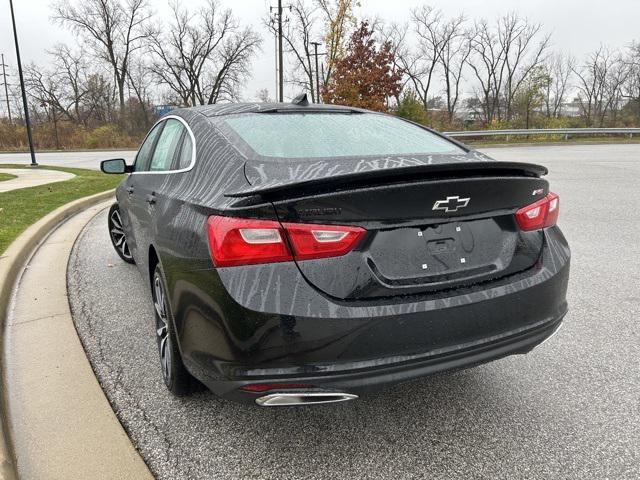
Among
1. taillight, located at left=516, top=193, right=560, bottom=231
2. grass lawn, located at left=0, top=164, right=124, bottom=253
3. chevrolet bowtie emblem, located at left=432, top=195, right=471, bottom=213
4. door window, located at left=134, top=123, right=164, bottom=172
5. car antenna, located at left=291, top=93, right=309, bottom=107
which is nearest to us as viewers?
chevrolet bowtie emblem, located at left=432, top=195, right=471, bottom=213

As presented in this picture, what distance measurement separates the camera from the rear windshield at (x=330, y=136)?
2.36 m

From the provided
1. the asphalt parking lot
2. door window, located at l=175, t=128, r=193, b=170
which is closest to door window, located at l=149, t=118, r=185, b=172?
door window, located at l=175, t=128, r=193, b=170

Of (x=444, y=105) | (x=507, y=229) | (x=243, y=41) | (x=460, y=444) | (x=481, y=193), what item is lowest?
(x=460, y=444)

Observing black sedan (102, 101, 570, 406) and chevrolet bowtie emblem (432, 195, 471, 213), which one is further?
chevrolet bowtie emblem (432, 195, 471, 213)

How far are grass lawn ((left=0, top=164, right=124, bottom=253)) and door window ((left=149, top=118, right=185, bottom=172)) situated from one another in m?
2.80

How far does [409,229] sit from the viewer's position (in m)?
1.88

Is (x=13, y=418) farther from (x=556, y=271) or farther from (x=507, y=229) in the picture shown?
(x=556, y=271)

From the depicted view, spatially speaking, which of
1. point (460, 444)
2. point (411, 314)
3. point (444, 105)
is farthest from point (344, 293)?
point (444, 105)

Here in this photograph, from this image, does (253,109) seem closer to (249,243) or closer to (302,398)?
(249,243)

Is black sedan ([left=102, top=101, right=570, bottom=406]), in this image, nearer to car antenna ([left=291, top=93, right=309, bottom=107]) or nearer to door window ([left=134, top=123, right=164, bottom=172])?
car antenna ([left=291, top=93, right=309, bottom=107])

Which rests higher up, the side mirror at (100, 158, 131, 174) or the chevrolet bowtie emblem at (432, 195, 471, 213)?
the side mirror at (100, 158, 131, 174)

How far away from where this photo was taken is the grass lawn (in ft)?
20.6

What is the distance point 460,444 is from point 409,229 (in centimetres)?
102

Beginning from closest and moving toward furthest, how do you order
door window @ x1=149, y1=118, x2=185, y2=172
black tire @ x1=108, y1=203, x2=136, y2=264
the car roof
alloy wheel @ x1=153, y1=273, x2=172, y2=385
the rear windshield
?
the rear windshield
alloy wheel @ x1=153, y1=273, x2=172, y2=385
the car roof
door window @ x1=149, y1=118, x2=185, y2=172
black tire @ x1=108, y1=203, x2=136, y2=264
